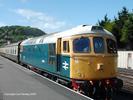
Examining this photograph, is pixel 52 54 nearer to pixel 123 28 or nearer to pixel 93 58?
pixel 93 58

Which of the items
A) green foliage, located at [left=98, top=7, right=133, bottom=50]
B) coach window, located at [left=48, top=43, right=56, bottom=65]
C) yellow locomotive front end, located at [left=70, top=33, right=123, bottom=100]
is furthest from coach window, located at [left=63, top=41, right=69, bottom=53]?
green foliage, located at [left=98, top=7, right=133, bottom=50]

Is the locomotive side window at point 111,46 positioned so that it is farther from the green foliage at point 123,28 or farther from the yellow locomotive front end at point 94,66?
the green foliage at point 123,28

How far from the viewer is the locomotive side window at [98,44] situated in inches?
611

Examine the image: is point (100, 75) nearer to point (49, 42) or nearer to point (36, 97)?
point (36, 97)

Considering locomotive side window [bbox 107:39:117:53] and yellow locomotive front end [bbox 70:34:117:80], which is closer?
yellow locomotive front end [bbox 70:34:117:80]

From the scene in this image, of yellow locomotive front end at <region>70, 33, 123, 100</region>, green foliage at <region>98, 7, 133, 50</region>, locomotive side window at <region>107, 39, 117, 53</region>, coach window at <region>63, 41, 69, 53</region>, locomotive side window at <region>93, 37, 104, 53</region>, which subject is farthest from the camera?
green foliage at <region>98, 7, 133, 50</region>

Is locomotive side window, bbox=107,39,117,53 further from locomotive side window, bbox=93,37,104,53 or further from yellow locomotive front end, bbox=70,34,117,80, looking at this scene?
locomotive side window, bbox=93,37,104,53

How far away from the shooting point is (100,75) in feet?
50.1

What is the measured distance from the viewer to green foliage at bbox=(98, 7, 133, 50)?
203ft

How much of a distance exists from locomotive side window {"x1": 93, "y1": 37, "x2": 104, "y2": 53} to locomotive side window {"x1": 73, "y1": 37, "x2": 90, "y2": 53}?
286 millimetres

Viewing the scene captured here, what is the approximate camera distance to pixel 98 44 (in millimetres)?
15664

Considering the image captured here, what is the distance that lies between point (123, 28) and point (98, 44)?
49.2 m

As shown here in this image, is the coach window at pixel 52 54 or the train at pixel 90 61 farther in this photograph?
the coach window at pixel 52 54

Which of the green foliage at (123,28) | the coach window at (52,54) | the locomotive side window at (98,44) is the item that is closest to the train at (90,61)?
the locomotive side window at (98,44)
